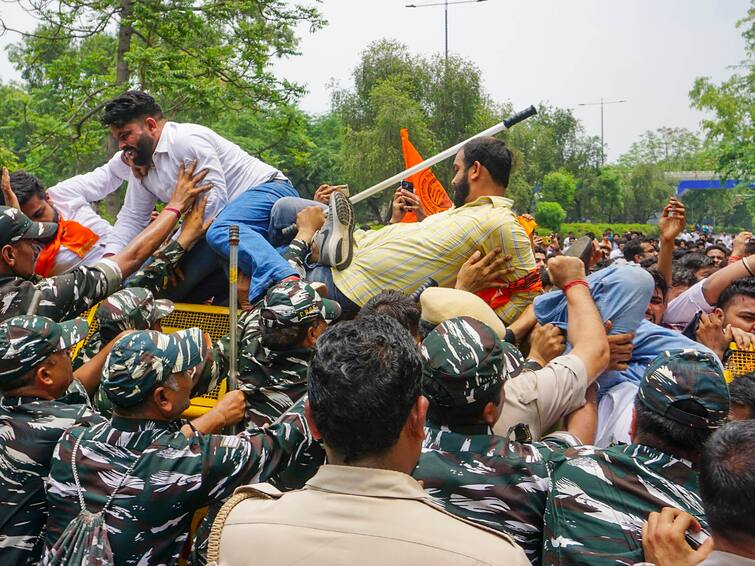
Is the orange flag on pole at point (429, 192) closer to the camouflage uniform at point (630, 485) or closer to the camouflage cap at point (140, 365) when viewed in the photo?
the camouflage cap at point (140, 365)

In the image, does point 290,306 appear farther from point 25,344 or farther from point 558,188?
point 558,188

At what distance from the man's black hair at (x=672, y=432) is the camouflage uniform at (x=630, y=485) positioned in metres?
0.01

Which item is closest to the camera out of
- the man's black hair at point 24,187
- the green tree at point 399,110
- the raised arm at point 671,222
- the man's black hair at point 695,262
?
the man's black hair at point 24,187

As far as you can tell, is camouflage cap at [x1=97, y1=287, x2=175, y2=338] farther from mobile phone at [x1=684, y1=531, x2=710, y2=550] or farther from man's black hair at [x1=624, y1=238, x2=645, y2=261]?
man's black hair at [x1=624, y1=238, x2=645, y2=261]

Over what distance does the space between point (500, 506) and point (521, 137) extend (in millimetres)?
49597

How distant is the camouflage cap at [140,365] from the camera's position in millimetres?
2289

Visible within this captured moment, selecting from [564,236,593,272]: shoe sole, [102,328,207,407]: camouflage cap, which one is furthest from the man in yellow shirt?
[102,328,207,407]: camouflage cap

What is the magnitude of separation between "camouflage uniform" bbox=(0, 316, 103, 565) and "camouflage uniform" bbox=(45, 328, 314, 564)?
0.54 feet

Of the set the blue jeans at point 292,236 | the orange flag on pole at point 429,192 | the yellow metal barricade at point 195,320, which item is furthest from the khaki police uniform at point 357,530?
the orange flag on pole at point 429,192

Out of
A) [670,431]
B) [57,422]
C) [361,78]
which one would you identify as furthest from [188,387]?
[361,78]

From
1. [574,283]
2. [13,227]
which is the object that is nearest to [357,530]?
[574,283]

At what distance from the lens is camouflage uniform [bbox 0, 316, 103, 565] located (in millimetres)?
2426

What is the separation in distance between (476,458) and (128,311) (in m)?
2.00

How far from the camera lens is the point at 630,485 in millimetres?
1969
